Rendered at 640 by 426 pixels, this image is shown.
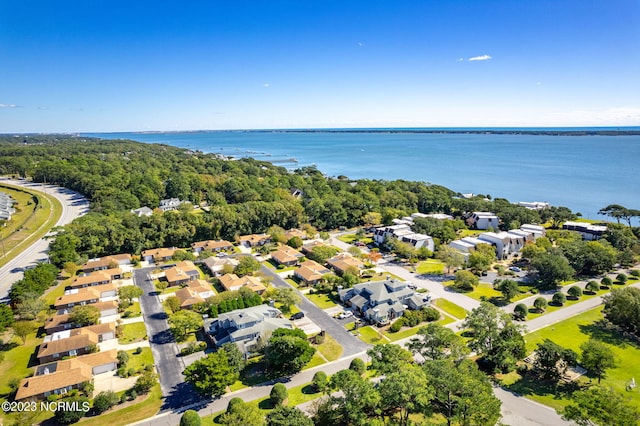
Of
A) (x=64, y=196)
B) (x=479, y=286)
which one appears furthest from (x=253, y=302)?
(x=64, y=196)

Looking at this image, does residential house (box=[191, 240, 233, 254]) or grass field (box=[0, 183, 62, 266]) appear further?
residential house (box=[191, 240, 233, 254])

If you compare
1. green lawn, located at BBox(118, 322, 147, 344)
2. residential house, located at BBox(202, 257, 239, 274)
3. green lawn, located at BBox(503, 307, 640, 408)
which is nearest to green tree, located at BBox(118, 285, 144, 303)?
green lawn, located at BBox(118, 322, 147, 344)

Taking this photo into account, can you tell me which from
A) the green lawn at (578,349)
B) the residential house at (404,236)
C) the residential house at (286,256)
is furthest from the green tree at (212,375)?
the residential house at (404,236)

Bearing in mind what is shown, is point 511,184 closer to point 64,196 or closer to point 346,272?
point 346,272

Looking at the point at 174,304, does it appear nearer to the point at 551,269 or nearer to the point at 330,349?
the point at 330,349

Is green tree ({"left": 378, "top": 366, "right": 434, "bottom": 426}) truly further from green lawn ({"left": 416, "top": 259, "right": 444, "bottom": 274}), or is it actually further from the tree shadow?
green lawn ({"left": 416, "top": 259, "right": 444, "bottom": 274})

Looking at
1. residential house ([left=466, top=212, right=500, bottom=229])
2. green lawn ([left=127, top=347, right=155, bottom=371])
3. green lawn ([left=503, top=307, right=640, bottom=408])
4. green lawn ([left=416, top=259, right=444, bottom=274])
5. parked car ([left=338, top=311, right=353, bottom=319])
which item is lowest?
green lawn ([left=503, top=307, right=640, bottom=408])

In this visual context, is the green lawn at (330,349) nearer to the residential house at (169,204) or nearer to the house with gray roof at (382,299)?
the house with gray roof at (382,299)

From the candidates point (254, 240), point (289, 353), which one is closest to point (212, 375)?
point (289, 353)
